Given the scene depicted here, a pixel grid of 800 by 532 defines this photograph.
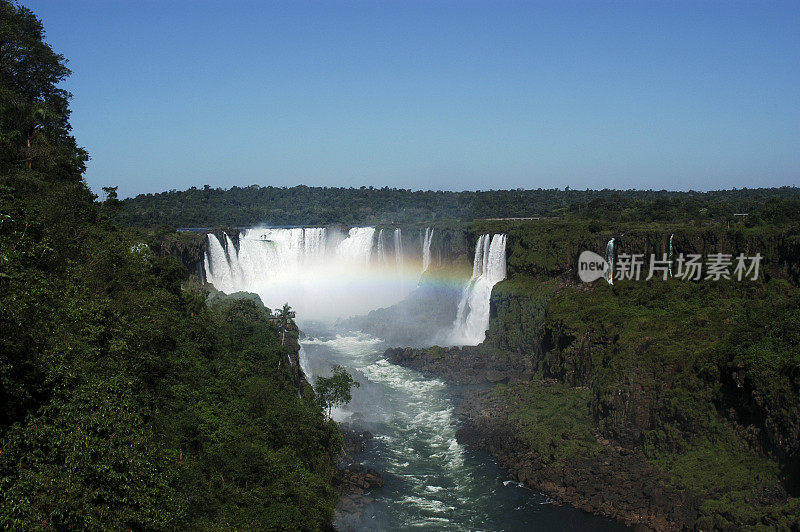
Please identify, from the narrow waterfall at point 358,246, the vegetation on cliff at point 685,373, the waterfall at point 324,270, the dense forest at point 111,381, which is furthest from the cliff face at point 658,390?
the narrow waterfall at point 358,246

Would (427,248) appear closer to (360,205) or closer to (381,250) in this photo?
(381,250)

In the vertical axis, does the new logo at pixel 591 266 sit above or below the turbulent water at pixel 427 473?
above

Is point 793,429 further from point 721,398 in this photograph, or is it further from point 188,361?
point 188,361

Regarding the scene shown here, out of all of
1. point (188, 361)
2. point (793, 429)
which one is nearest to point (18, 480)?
point (188, 361)

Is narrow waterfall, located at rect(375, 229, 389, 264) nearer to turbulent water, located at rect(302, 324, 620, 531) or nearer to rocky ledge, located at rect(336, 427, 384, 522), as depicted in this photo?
turbulent water, located at rect(302, 324, 620, 531)

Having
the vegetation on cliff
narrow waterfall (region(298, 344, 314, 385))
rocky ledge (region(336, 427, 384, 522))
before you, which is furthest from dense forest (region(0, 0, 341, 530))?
the vegetation on cliff

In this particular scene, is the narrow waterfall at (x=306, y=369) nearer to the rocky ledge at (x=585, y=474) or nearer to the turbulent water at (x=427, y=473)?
the turbulent water at (x=427, y=473)

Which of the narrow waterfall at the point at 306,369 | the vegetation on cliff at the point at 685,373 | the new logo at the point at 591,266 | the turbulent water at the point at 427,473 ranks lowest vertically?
the turbulent water at the point at 427,473
